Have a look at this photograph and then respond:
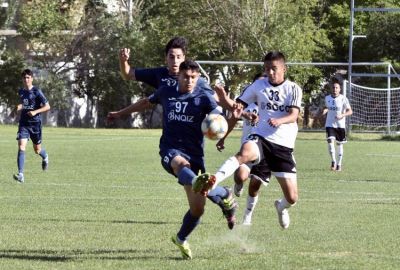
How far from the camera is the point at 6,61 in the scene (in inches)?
2012

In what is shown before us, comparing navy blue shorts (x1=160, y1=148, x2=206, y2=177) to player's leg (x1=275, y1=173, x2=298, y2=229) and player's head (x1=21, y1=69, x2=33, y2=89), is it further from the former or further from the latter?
player's head (x1=21, y1=69, x2=33, y2=89)

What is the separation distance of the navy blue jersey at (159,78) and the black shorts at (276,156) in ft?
3.68

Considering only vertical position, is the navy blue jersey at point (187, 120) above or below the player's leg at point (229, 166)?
above

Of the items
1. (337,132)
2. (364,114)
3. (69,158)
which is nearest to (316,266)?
(337,132)

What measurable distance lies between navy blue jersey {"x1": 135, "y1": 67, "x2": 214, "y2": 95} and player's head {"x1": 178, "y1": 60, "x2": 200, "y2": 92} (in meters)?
0.14

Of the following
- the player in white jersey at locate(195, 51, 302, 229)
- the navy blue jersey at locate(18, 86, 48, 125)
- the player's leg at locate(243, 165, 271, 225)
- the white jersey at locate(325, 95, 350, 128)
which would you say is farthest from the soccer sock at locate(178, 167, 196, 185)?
the white jersey at locate(325, 95, 350, 128)

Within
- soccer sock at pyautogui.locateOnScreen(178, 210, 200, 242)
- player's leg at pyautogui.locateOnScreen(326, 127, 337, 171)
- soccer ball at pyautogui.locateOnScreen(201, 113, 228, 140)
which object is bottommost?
player's leg at pyautogui.locateOnScreen(326, 127, 337, 171)

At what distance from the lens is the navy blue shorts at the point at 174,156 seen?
861 cm

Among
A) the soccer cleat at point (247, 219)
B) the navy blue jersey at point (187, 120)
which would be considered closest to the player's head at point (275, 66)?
the navy blue jersey at point (187, 120)

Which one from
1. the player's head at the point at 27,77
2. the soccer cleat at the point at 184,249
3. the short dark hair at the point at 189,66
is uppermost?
the short dark hair at the point at 189,66

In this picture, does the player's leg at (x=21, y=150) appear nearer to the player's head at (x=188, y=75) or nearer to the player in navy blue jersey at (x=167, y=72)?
the player in navy blue jersey at (x=167, y=72)

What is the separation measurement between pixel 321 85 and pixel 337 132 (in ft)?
103

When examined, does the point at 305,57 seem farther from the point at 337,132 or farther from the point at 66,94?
the point at 337,132

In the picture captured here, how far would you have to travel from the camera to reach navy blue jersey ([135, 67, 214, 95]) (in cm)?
892
